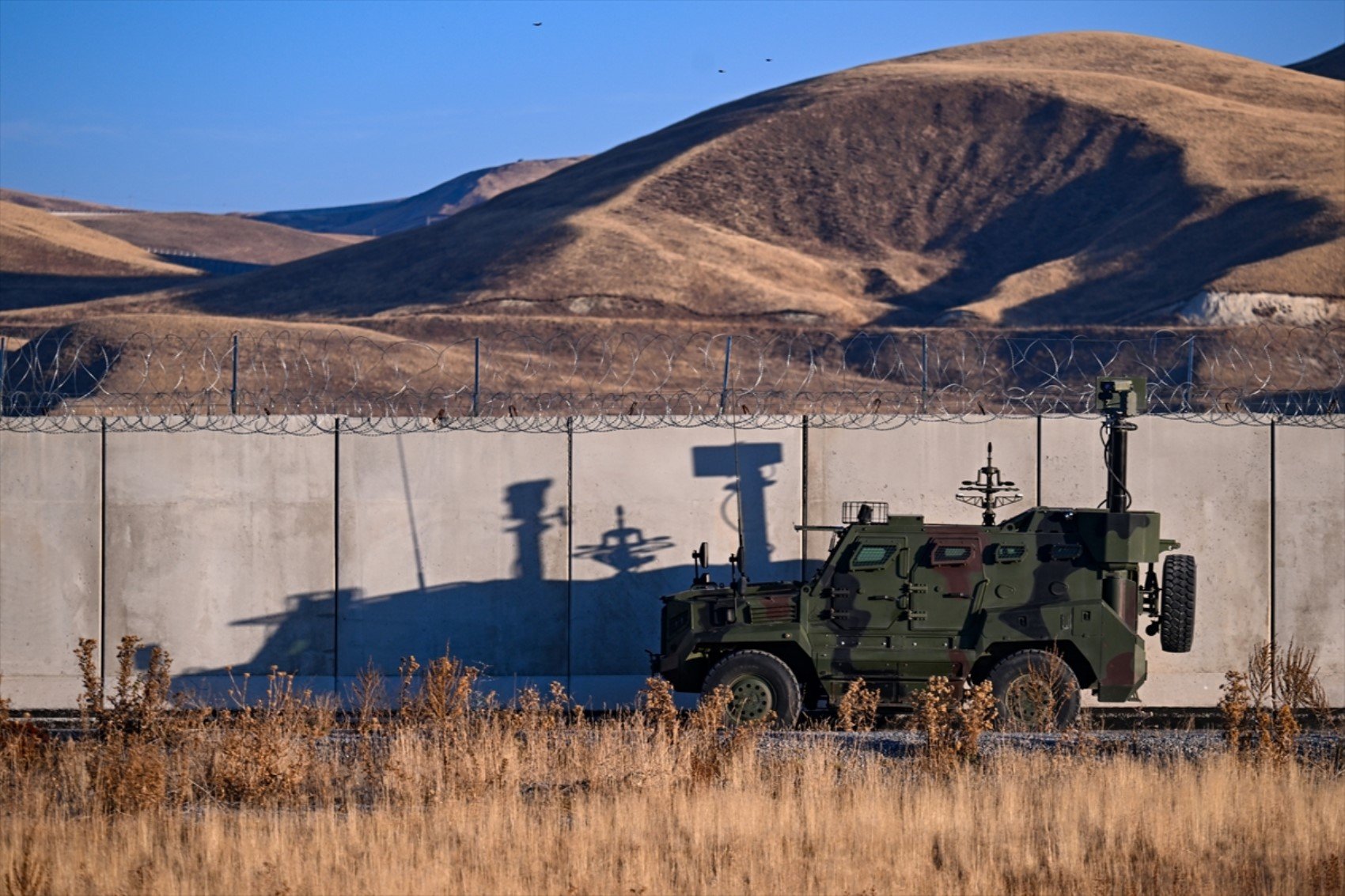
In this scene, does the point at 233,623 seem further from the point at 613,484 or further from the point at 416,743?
the point at 416,743

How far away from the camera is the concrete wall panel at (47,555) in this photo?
48.3 ft

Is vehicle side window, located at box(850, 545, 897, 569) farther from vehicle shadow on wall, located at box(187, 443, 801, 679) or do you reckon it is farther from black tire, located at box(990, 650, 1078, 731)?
vehicle shadow on wall, located at box(187, 443, 801, 679)

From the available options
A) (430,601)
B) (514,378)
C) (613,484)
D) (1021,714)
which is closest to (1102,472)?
(1021,714)

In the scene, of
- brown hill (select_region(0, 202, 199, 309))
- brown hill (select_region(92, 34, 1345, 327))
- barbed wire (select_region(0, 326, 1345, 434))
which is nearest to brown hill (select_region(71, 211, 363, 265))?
brown hill (select_region(0, 202, 199, 309))

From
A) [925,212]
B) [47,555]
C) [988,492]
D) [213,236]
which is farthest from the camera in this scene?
[213,236]

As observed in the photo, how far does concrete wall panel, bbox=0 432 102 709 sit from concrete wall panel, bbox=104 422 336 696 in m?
0.20

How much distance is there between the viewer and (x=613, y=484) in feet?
49.1

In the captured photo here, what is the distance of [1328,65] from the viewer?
11844cm

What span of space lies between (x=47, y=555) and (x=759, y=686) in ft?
23.1

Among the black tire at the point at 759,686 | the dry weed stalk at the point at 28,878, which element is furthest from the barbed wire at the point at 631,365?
the dry weed stalk at the point at 28,878

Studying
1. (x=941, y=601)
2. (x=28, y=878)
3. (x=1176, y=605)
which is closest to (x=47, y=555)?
(x=28, y=878)

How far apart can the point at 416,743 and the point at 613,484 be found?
495cm

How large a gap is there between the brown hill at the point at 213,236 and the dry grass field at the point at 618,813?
160842mm

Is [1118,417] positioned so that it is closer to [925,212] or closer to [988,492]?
[988,492]
